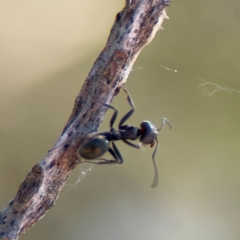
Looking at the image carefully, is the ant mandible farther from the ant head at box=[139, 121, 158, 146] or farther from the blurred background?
the blurred background

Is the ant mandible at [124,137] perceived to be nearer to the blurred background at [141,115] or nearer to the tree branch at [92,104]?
the tree branch at [92,104]

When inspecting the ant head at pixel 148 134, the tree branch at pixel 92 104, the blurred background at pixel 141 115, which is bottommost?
the blurred background at pixel 141 115

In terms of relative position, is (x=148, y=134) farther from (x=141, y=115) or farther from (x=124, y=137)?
(x=141, y=115)

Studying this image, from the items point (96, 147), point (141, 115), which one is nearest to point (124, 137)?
point (96, 147)

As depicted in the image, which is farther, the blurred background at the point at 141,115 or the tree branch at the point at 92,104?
the blurred background at the point at 141,115

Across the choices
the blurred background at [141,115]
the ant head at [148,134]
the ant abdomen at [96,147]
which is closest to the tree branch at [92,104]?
the ant abdomen at [96,147]

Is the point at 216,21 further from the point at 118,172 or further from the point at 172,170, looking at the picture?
the point at 118,172
